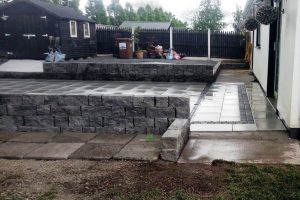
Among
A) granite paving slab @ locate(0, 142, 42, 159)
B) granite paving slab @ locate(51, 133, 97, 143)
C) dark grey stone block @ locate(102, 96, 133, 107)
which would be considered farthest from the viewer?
dark grey stone block @ locate(102, 96, 133, 107)

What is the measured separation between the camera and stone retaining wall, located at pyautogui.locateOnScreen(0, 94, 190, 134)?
5941 millimetres

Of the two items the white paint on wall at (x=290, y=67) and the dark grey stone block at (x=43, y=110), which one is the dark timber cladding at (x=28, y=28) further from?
the white paint on wall at (x=290, y=67)

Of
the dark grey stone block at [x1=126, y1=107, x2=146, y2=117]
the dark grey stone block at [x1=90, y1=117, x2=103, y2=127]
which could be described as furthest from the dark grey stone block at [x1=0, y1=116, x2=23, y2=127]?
the dark grey stone block at [x1=126, y1=107, x2=146, y2=117]

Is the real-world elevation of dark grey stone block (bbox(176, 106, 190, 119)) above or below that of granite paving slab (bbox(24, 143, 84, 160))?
above

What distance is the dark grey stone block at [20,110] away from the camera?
6387 mm

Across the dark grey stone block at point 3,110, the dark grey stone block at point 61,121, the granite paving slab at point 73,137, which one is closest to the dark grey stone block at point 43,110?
the dark grey stone block at point 61,121

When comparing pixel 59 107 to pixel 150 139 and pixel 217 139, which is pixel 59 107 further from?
pixel 217 139

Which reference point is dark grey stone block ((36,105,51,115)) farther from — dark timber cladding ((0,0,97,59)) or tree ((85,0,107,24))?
tree ((85,0,107,24))

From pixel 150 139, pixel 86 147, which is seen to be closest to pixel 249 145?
pixel 150 139

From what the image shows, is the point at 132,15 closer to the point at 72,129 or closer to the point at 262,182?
the point at 72,129

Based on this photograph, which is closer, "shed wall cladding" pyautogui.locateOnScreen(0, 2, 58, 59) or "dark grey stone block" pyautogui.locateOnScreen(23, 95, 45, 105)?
"dark grey stone block" pyautogui.locateOnScreen(23, 95, 45, 105)

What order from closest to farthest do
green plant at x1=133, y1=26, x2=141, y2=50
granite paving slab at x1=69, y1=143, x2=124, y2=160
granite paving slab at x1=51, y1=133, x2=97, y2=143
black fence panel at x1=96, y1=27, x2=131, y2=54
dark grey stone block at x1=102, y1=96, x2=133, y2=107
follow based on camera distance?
granite paving slab at x1=69, y1=143, x2=124, y2=160 → granite paving slab at x1=51, y1=133, x2=97, y2=143 → dark grey stone block at x1=102, y1=96, x2=133, y2=107 → green plant at x1=133, y1=26, x2=141, y2=50 → black fence panel at x1=96, y1=27, x2=131, y2=54

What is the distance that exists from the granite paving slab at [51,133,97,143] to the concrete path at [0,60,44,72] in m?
8.64

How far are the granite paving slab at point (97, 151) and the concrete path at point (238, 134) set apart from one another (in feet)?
3.39
